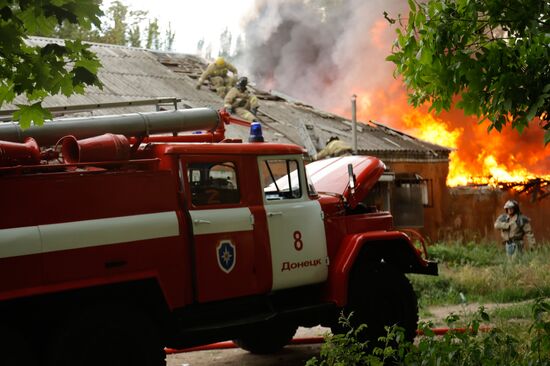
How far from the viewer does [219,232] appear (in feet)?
24.1

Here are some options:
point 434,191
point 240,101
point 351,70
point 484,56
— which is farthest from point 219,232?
point 351,70

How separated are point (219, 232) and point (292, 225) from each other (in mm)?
958

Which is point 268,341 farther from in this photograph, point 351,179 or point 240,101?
point 240,101

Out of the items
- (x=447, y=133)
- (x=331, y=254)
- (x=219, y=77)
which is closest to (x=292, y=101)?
(x=219, y=77)

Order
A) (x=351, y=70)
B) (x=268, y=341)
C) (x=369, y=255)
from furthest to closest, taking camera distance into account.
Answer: (x=351, y=70) < (x=268, y=341) < (x=369, y=255)

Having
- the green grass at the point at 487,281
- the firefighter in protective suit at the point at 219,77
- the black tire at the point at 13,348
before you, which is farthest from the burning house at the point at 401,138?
the black tire at the point at 13,348

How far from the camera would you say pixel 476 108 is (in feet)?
24.6

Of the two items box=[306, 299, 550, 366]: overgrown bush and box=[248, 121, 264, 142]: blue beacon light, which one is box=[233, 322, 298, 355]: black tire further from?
box=[306, 299, 550, 366]: overgrown bush

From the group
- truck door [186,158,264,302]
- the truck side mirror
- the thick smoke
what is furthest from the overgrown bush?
the thick smoke

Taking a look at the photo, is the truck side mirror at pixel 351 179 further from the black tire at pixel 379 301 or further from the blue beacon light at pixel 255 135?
the blue beacon light at pixel 255 135

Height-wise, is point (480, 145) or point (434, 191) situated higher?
point (480, 145)

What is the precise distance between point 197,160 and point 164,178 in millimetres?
510

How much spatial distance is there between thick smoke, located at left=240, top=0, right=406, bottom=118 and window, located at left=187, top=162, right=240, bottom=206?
19.4 m

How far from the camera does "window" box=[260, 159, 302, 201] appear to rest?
8.15m
